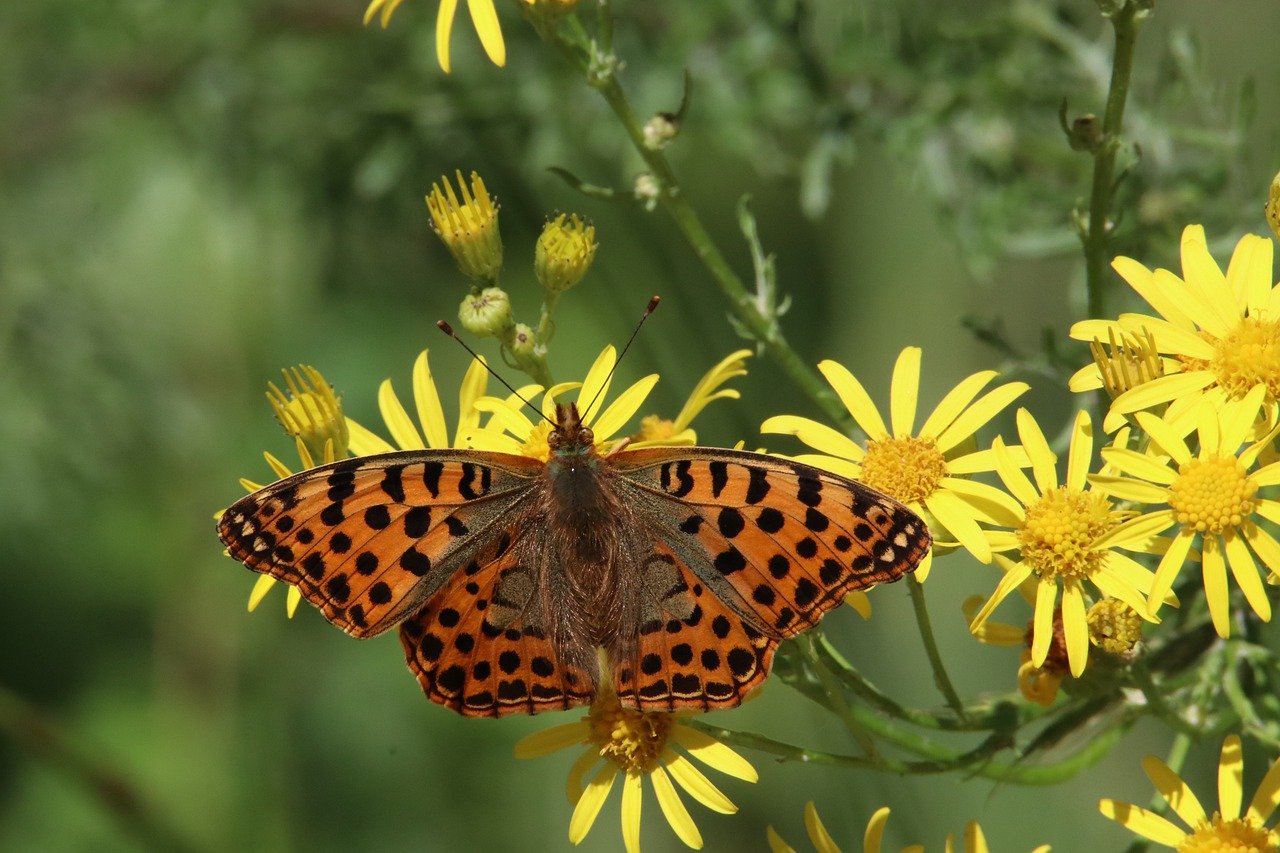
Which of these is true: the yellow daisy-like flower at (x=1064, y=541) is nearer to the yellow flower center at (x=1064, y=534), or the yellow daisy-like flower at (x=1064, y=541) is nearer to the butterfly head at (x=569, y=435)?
the yellow flower center at (x=1064, y=534)

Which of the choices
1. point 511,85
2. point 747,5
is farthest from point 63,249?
point 747,5

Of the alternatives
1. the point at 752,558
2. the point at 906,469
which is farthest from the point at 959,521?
the point at 752,558

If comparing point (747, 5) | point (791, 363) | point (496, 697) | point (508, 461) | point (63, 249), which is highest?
point (747, 5)

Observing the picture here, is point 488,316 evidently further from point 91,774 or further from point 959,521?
point 91,774

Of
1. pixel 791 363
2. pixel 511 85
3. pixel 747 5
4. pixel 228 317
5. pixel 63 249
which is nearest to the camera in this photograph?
pixel 791 363

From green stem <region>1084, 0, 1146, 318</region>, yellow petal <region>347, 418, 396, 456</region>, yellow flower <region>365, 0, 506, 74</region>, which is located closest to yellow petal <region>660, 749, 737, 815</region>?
yellow petal <region>347, 418, 396, 456</region>

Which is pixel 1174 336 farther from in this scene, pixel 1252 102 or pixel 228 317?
pixel 228 317

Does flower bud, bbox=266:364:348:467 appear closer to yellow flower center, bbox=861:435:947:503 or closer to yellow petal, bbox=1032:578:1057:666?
yellow flower center, bbox=861:435:947:503
